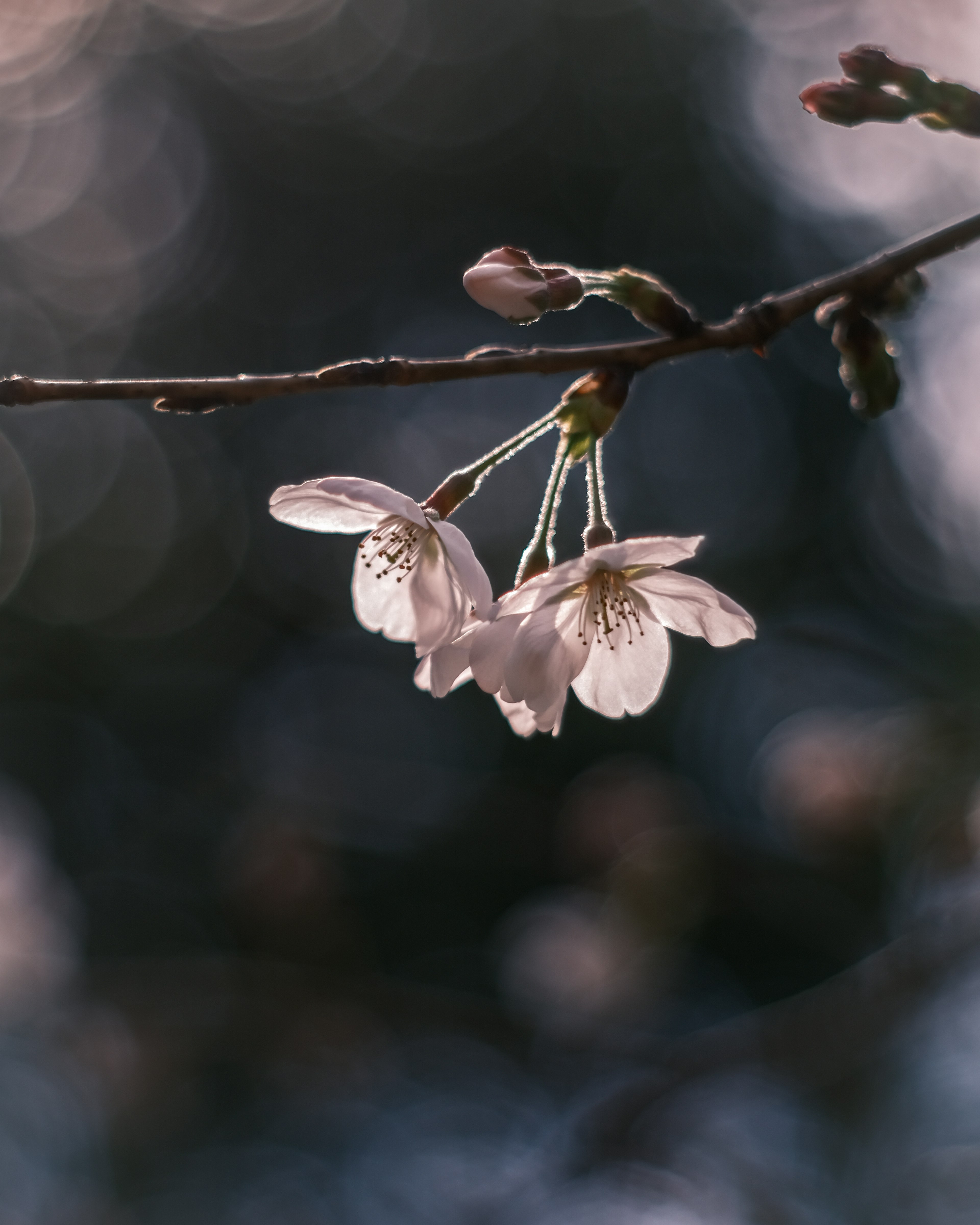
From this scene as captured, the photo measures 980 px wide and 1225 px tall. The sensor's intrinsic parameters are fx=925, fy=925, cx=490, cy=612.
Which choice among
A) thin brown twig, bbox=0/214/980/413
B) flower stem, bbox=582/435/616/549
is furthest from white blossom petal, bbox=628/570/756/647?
thin brown twig, bbox=0/214/980/413

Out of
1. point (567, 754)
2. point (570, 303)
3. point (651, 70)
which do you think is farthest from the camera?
point (651, 70)

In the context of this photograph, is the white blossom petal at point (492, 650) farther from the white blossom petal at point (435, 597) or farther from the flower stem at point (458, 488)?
the flower stem at point (458, 488)

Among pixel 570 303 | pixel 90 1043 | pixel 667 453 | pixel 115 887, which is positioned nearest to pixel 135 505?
pixel 115 887

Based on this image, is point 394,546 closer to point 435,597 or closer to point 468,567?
point 435,597

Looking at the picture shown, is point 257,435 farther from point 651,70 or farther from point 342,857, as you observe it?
point 651,70

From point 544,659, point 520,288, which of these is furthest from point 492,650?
point 520,288

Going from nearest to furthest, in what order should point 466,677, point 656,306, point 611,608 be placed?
point 656,306 < point 466,677 < point 611,608
